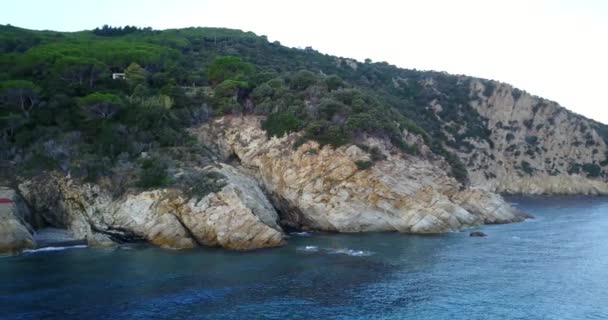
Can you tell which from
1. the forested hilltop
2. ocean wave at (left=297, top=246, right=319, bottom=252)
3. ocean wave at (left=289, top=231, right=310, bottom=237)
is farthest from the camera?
ocean wave at (left=289, top=231, right=310, bottom=237)

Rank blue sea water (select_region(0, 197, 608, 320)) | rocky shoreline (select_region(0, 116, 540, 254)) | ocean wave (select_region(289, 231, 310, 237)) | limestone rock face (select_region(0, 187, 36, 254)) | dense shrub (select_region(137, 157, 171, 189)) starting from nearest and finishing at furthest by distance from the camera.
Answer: blue sea water (select_region(0, 197, 608, 320)) < limestone rock face (select_region(0, 187, 36, 254)) < rocky shoreline (select_region(0, 116, 540, 254)) < dense shrub (select_region(137, 157, 171, 189)) < ocean wave (select_region(289, 231, 310, 237))

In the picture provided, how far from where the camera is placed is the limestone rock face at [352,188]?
177 ft

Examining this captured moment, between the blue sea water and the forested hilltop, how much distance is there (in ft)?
33.2

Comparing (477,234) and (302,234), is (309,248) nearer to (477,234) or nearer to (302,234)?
(302,234)

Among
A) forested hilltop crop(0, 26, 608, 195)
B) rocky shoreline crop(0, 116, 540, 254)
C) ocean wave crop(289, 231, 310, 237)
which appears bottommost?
ocean wave crop(289, 231, 310, 237)

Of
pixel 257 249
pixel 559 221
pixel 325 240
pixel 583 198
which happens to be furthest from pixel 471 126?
pixel 257 249

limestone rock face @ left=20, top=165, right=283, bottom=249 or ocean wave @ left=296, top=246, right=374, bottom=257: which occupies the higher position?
limestone rock face @ left=20, top=165, right=283, bottom=249

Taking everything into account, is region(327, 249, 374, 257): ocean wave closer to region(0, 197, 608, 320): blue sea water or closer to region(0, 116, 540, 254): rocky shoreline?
region(0, 197, 608, 320): blue sea water

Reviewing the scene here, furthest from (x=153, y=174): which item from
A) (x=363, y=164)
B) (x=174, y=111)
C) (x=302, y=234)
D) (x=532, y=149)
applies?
(x=532, y=149)

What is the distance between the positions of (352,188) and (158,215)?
755 inches

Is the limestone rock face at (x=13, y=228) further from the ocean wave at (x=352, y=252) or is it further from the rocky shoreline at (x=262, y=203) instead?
the ocean wave at (x=352, y=252)

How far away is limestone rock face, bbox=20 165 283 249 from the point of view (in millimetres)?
45000

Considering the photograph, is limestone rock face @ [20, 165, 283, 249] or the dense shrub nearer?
limestone rock face @ [20, 165, 283, 249]

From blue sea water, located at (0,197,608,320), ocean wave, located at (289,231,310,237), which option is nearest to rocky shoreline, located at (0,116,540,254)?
ocean wave, located at (289,231,310,237)
